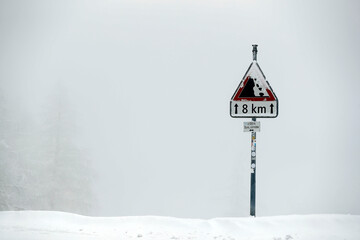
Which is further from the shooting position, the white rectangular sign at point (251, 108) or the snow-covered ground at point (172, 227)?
the white rectangular sign at point (251, 108)

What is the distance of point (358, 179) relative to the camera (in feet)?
263

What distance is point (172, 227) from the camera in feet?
20.5

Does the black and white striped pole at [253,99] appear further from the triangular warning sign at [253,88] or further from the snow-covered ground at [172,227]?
the snow-covered ground at [172,227]

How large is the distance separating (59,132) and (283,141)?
134999 mm

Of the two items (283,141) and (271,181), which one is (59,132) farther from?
(283,141)

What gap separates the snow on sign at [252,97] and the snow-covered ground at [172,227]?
186 cm

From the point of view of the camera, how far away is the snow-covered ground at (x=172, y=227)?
564 cm

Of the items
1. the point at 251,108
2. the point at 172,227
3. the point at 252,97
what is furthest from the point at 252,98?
the point at 172,227

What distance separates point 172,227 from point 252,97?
2601 mm

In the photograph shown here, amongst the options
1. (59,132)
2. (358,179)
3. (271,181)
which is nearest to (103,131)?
(271,181)

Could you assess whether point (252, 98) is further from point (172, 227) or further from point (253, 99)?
point (172, 227)

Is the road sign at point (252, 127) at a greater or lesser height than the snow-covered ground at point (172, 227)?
greater

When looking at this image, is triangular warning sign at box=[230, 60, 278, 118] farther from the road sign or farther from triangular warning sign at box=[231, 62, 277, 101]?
the road sign

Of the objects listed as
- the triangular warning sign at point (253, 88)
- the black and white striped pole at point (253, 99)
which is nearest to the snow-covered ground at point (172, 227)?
the black and white striped pole at point (253, 99)
